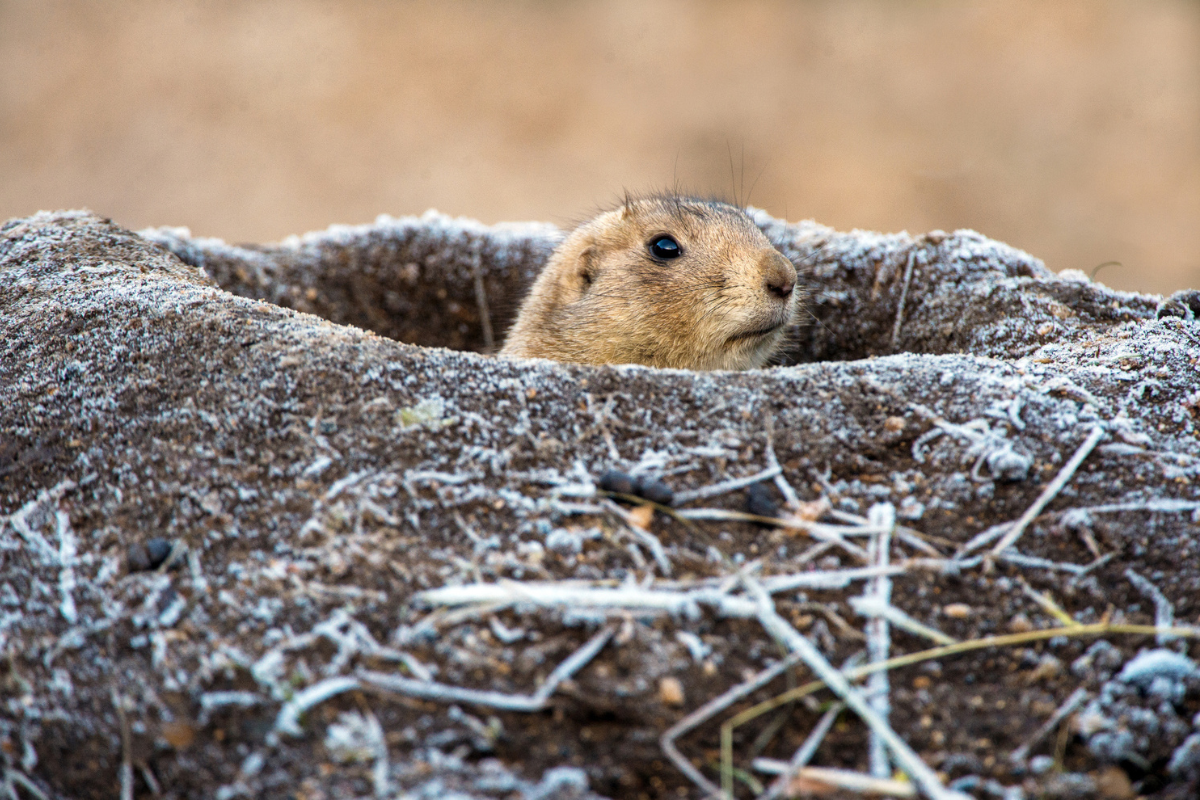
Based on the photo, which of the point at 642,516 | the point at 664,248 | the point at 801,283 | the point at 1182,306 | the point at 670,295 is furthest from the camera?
the point at 801,283

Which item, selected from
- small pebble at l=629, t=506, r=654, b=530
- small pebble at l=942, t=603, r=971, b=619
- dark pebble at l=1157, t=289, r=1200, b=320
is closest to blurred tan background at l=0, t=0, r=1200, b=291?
dark pebble at l=1157, t=289, r=1200, b=320

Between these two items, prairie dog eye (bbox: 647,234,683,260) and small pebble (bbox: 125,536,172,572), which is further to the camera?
prairie dog eye (bbox: 647,234,683,260)

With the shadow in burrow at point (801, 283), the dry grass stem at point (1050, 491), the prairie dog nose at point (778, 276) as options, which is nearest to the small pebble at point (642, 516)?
the dry grass stem at point (1050, 491)

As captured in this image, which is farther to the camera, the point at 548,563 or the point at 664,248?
the point at 664,248

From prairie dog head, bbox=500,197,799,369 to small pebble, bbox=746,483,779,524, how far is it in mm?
1591

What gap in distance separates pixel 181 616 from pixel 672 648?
110 cm

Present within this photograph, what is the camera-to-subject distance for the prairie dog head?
375 cm

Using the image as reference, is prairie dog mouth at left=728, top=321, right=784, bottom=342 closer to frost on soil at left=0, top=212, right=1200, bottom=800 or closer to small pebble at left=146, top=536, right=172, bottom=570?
frost on soil at left=0, top=212, right=1200, bottom=800

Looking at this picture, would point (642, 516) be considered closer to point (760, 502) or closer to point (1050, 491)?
point (760, 502)

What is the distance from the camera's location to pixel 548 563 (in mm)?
2049

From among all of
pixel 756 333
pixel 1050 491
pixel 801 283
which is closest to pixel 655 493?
pixel 1050 491

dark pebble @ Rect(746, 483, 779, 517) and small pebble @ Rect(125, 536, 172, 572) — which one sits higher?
dark pebble @ Rect(746, 483, 779, 517)

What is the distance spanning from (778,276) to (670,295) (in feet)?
1.56

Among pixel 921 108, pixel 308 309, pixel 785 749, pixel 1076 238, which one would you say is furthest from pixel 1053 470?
pixel 921 108
